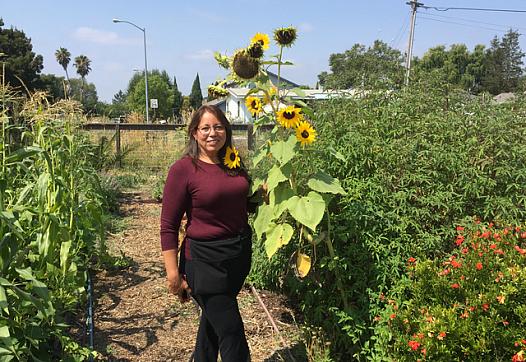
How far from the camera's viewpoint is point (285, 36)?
7.73ft

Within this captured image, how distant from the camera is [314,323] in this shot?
314cm

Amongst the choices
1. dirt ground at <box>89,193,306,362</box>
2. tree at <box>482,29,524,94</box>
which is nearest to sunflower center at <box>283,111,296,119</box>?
dirt ground at <box>89,193,306,362</box>

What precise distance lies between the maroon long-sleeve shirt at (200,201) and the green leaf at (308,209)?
0.32m

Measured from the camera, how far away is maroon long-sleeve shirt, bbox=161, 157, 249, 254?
2363 mm

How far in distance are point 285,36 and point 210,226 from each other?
102cm

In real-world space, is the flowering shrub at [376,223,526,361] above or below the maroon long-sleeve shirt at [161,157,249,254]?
below

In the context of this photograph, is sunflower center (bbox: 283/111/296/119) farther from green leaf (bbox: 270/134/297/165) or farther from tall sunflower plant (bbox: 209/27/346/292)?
green leaf (bbox: 270/134/297/165)

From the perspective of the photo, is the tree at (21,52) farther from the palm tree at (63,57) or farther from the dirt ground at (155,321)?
the dirt ground at (155,321)

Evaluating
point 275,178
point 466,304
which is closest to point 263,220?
point 275,178

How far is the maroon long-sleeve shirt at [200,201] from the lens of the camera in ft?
7.75

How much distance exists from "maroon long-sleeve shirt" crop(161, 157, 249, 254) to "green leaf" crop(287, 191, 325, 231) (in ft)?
1.06

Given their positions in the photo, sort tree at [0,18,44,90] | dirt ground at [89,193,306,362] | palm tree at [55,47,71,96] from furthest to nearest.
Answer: palm tree at [55,47,71,96] < tree at [0,18,44,90] < dirt ground at [89,193,306,362]

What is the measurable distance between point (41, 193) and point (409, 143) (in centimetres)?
209

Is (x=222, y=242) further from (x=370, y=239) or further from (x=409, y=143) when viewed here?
(x=409, y=143)
